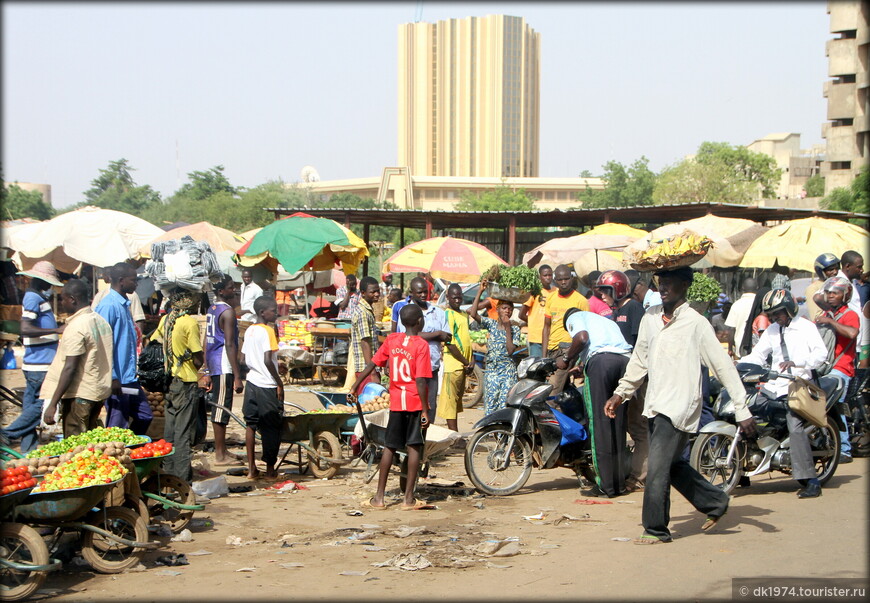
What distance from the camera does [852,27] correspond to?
52469 mm

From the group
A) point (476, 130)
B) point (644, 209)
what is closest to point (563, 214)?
point (644, 209)

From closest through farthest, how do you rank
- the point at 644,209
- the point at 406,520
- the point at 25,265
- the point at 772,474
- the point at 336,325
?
the point at 406,520
the point at 772,474
the point at 336,325
the point at 25,265
the point at 644,209

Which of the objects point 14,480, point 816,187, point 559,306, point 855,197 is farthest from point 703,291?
point 816,187

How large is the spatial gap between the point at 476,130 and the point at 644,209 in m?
104

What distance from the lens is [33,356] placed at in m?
9.34

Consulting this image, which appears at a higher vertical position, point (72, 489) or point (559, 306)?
point (559, 306)

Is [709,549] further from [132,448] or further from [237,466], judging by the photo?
[237,466]

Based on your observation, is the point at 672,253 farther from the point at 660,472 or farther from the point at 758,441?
the point at 758,441

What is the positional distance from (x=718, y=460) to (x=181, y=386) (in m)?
4.96

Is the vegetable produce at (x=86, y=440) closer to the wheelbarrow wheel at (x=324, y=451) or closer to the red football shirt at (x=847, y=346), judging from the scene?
the wheelbarrow wheel at (x=324, y=451)

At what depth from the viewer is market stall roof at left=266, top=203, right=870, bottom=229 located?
23.5 meters

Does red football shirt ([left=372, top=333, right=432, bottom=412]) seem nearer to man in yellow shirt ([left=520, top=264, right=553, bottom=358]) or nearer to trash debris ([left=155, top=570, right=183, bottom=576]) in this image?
trash debris ([left=155, top=570, right=183, bottom=576])

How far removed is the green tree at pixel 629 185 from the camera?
225ft

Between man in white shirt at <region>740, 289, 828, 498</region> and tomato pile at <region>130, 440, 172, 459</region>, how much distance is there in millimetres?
5369
